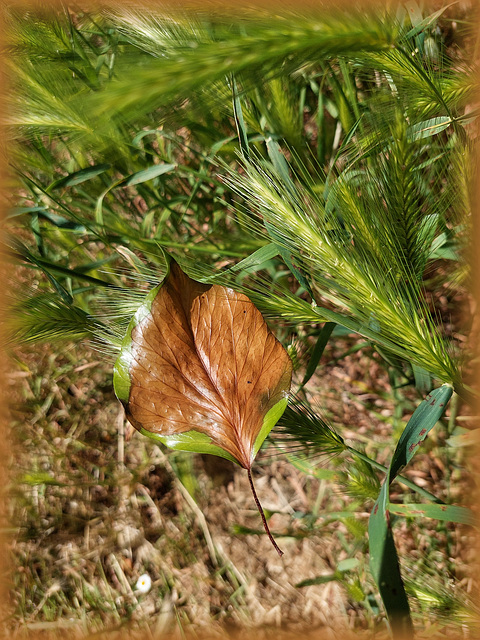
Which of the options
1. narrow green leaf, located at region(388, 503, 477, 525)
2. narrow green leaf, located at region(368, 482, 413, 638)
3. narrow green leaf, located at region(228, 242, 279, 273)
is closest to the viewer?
narrow green leaf, located at region(368, 482, 413, 638)

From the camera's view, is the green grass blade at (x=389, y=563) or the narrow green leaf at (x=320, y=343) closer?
the green grass blade at (x=389, y=563)

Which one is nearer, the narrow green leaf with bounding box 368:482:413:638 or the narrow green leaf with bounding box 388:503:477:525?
the narrow green leaf with bounding box 368:482:413:638

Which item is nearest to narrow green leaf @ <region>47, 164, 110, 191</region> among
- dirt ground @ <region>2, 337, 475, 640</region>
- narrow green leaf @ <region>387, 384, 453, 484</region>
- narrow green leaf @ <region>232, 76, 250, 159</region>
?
narrow green leaf @ <region>232, 76, 250, 159</region>

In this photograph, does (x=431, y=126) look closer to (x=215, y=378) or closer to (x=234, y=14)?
(x=234, y=14)

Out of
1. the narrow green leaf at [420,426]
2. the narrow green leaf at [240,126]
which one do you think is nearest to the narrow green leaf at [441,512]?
the narrow green leaf at [420,426]

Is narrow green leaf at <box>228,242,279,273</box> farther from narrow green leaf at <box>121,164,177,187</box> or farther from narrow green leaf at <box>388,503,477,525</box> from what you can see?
narrow green leaf at <box>388,503,477,525</box>

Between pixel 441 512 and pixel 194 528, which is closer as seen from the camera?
pixel 441 512

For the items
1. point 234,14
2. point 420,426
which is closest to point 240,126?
point 234,14

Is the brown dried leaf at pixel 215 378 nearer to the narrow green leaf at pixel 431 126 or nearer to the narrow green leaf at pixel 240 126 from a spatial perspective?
the narrow green leaf at pixel 240 126

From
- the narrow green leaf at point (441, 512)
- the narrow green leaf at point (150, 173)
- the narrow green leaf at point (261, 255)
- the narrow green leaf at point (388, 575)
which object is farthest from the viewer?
the narrow green leaf at point (150, 173)

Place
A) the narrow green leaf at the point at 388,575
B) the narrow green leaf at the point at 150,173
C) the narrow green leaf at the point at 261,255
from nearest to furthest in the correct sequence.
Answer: the narrow green leaf at the point at 388,575 → the narrow green leaf at the point at 261,255 → the narrow green leaf at the point at 150,173

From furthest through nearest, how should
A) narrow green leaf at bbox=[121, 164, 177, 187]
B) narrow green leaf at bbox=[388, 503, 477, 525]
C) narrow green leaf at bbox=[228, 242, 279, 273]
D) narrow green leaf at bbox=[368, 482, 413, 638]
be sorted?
narrow green leaf at bbox=[121, 164, 177, 187] < narrow green leaf at bbox=[228, 242, 279, 273] < narrow green leaf at bbox=[388, 503, 477, 525] < narrow green leaf at bbox=[368, 482, 413, 638]
